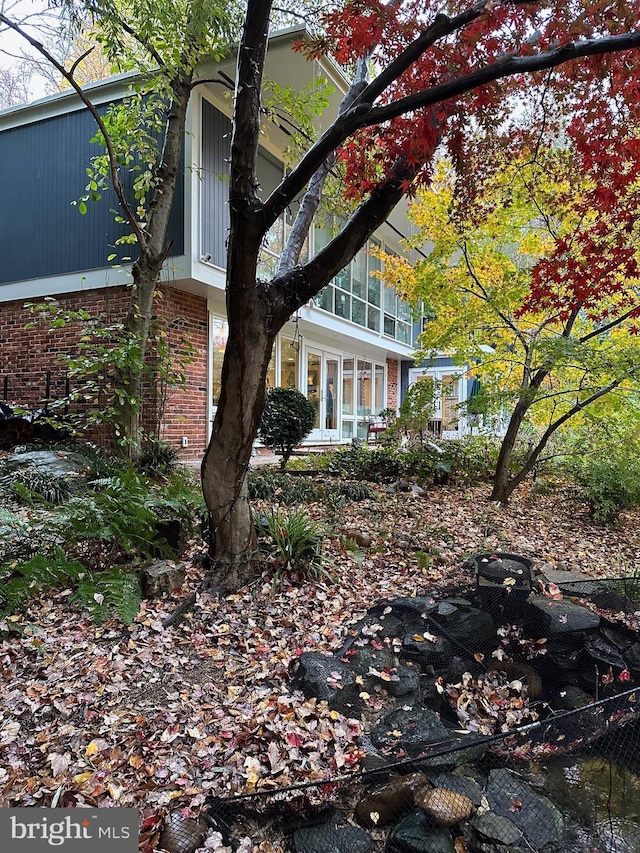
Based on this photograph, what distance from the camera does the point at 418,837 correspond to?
6.17ft

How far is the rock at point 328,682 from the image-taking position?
2543 millimetres

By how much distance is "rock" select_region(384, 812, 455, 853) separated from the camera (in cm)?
185

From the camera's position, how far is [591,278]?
14.4 feet

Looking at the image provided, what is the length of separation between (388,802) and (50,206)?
30.4ft

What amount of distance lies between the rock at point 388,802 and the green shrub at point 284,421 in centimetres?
543

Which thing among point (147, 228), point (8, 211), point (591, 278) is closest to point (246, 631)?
point (591, 278)

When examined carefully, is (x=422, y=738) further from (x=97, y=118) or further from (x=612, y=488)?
(x=97, y=118)

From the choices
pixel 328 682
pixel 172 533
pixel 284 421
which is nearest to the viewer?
pixel 328 682

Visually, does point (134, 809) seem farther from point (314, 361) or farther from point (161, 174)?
point (314, 361)

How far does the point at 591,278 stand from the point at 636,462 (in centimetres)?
312

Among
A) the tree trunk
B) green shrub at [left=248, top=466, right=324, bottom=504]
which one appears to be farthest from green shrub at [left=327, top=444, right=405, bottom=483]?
the tree trunk

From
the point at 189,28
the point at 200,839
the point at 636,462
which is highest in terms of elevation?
the point at 189,28

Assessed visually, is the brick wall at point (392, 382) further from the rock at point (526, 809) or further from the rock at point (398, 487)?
the rock at point (526, 809)

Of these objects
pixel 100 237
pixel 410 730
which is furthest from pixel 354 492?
pixel 100 237
